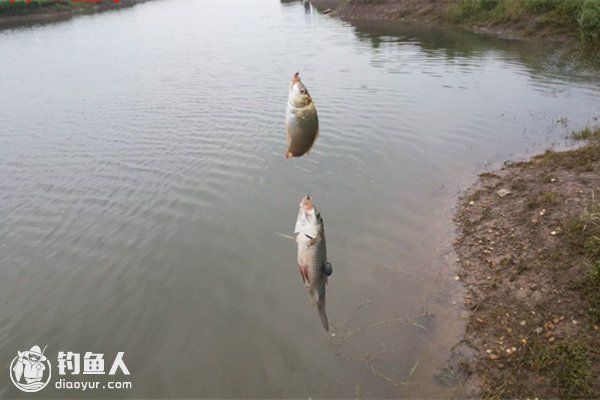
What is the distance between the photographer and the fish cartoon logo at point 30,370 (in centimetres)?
635

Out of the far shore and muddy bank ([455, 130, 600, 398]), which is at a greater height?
the far shore

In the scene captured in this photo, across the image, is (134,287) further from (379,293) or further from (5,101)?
(5,101)

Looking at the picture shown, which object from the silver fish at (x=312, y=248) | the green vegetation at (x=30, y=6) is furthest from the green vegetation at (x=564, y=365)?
the green vegetation at (x=30, y=6)

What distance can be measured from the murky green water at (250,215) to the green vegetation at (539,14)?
2.42m

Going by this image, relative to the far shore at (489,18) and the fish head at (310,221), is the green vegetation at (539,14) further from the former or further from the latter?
the fish head at (310,221)

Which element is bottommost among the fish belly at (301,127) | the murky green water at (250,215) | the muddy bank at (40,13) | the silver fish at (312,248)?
the murky green water at (250,215)

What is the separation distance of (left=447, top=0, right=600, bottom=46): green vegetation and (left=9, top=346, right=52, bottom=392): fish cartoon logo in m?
29.6

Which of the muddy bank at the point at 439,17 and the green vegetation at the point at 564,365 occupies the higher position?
the muddy bank at the point at 439,17

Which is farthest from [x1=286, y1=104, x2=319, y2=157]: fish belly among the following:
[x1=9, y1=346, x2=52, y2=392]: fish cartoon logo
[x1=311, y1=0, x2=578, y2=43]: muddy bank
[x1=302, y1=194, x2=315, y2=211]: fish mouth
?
[x1=311, y1=0, x2=578, y2=43]: muddy bank

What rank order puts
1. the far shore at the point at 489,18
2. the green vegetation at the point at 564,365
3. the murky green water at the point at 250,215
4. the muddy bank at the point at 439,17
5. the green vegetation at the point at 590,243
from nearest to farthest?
1. the green vegetation at the point at 564,365
2. the green vegetation at the point at 590,243
3. the murky green water at the point at 250,215
4. the far shore at the point at 489,18
5. the muddy bank at the point at 439,17

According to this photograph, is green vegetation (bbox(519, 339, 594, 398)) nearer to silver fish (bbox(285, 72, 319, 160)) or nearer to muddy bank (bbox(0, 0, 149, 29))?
silver fish (bbox(285, 72, 319, 160))

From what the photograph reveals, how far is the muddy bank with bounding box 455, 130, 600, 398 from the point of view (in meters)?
5.30
